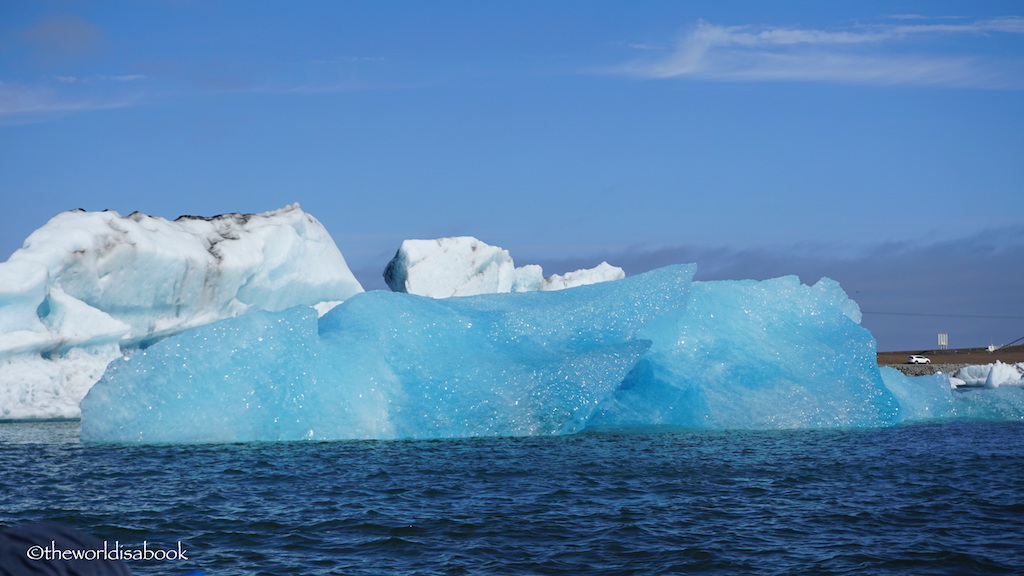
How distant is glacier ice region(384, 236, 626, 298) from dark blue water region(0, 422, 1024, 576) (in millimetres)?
12264

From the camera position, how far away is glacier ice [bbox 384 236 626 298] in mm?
22891

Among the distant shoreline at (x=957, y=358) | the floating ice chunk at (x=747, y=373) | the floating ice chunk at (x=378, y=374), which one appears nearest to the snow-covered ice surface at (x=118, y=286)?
the floating ice chunk at (x=378, y=374)

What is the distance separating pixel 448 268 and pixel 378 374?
463 inches

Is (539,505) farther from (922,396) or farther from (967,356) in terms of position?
(967,356)

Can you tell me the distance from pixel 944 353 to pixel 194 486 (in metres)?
44.2

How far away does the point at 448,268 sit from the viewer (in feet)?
76.5

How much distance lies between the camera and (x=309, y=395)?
1138 centimetres

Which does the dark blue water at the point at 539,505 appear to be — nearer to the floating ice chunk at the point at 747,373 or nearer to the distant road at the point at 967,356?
the floating ice chunk at the point at 747,373

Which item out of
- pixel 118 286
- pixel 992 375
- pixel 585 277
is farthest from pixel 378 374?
pixel 992 375

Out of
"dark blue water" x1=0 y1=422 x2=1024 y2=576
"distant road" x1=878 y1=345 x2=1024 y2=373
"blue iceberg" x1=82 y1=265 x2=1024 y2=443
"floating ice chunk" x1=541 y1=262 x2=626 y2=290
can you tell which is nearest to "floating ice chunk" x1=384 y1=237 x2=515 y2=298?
"floating ice chunk" x1=541 y1=262 x2=626 y2=290

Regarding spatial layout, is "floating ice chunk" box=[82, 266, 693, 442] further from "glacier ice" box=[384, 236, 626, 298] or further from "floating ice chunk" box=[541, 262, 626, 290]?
"floating ice chunk" box=[541, 262, 626, 290]

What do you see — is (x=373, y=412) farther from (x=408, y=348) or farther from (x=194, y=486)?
(x=194, y=486)

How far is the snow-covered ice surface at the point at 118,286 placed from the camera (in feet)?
45.7

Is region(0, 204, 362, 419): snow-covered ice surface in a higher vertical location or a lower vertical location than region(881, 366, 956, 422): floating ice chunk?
higher
